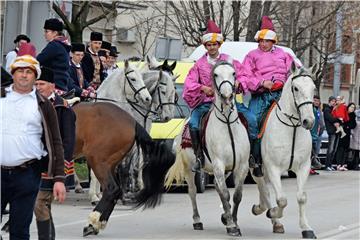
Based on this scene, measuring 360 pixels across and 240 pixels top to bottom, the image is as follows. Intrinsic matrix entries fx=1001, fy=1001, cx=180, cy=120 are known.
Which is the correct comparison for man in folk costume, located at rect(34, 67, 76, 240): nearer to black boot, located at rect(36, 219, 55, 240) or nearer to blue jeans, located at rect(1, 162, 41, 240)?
black boot, located at rect(36, 219, 55, 240)

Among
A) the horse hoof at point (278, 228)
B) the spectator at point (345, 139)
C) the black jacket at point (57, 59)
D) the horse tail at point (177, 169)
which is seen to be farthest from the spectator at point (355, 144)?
the black jacket at point (57, 59)

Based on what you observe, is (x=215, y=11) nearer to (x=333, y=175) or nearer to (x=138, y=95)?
(x=333, y=175)

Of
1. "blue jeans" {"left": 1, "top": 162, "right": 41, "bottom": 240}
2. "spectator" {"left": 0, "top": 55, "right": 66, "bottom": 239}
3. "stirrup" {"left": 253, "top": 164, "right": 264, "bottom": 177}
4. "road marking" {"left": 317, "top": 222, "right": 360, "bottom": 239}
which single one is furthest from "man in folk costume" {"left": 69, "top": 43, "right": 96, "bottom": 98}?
"blue jeans" {"left": 1, "top": 162, "right": 41, "bottom": 240}

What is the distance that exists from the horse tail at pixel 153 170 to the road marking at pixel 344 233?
7.19 ft

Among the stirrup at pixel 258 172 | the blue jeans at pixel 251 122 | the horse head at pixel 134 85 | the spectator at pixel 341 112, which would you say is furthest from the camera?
the spectator at pixel 341 112

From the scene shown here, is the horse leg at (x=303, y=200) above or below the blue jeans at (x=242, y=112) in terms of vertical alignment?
below

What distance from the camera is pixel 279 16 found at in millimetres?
33594

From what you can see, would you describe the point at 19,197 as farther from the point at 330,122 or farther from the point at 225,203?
the point at 330,122

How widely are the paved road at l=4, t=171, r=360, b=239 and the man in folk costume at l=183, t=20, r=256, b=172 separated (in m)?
1.11

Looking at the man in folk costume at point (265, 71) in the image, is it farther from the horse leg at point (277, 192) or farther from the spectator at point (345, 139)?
the spectator at point (345, 139)

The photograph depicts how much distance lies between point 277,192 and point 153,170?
1701mm

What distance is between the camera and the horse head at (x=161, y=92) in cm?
1722

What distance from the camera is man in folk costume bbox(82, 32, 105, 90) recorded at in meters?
17.3

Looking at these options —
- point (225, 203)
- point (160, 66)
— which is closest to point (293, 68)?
point (225, 203)
